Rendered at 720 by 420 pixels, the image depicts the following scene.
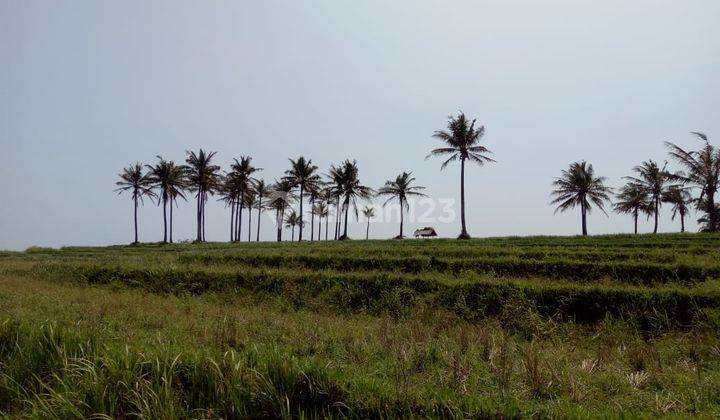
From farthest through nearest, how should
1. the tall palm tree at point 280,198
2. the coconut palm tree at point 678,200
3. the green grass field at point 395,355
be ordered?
the tall palm tree at point 280,198 → the coconut palm tree at point 678,200 → the green grass field at point 395,355

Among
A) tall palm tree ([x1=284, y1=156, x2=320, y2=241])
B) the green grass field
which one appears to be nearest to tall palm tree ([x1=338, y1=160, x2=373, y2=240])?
tall palm tree ([x1=284, y1=156, x2=320, y2=241])

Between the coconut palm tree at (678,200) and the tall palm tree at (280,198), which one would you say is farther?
the tall palm tree at (280,198)

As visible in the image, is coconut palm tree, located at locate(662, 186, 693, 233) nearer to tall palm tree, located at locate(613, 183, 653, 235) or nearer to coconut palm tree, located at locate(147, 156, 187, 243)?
tall palm tree, located at locate(613, 183, 653, 235)

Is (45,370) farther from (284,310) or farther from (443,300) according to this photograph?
(443,300)

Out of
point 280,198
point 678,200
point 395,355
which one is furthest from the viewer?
point 280,198

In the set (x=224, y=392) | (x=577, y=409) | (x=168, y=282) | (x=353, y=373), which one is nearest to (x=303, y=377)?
(x=353, y=373)

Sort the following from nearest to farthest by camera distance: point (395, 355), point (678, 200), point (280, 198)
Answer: point (395, 355)
point (678, 200)
point (280, 198)

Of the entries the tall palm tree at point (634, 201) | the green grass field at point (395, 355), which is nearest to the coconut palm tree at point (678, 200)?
the tall palm tree at point (634, 201)

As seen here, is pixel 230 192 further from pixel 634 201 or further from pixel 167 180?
pixel 634 201

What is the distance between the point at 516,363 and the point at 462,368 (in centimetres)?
74

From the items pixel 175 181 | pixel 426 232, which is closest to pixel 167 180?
Result: pixel 175 181

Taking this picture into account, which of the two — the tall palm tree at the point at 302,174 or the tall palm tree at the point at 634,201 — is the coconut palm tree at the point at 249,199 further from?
the tall palm tree at the point at 634,201

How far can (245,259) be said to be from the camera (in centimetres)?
2012

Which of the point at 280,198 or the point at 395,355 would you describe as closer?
the point at 395,355
